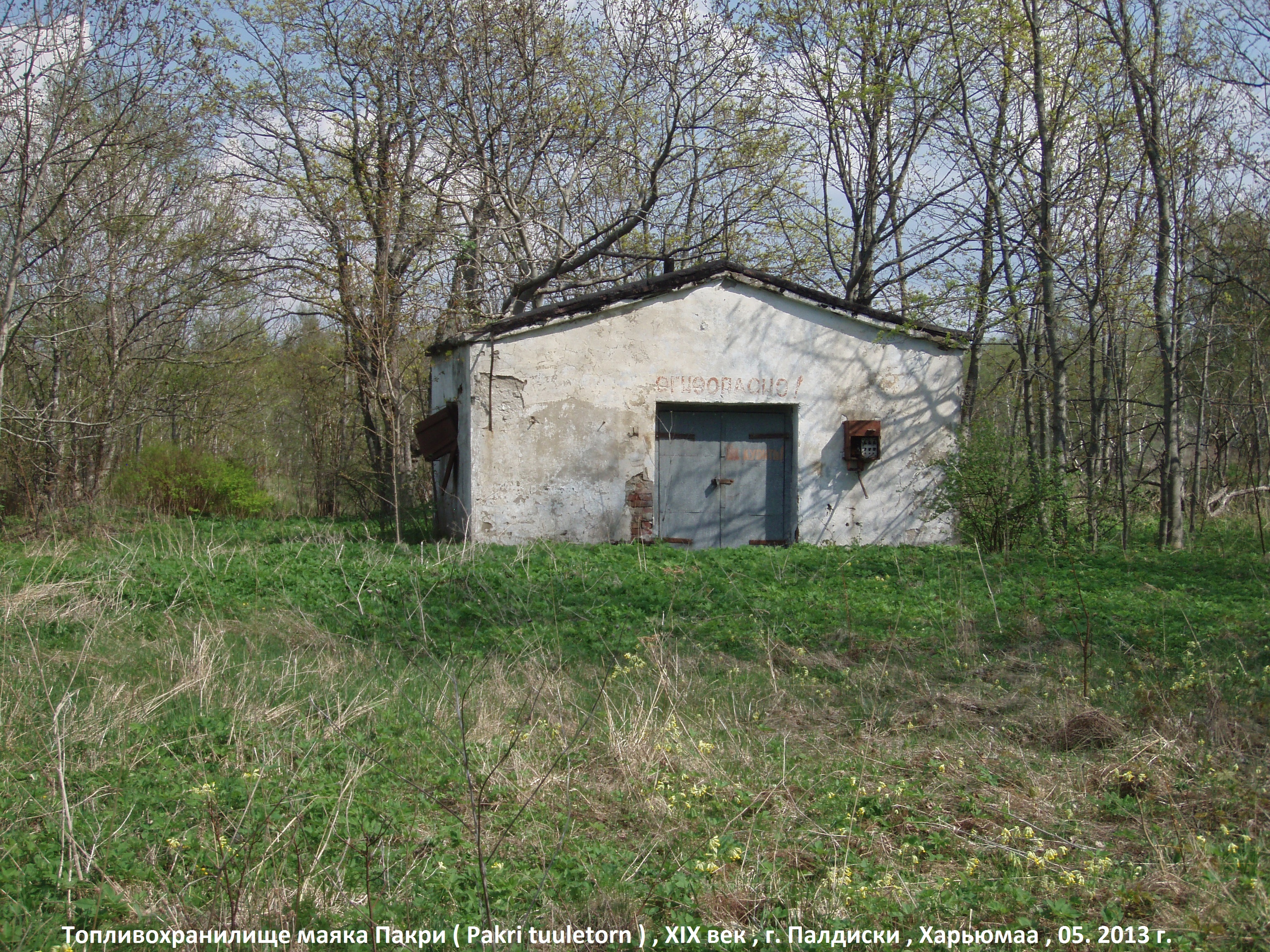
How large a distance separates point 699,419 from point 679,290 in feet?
6.04

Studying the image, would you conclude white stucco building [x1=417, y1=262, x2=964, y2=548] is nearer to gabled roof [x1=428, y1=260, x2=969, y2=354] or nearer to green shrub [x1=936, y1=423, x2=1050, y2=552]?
gabled roof [x1=428, y1=260, x2=969, y2=354]

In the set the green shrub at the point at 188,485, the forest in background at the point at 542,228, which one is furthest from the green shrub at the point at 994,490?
the green shrub at the point at 188,485

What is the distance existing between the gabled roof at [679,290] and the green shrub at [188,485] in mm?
6994

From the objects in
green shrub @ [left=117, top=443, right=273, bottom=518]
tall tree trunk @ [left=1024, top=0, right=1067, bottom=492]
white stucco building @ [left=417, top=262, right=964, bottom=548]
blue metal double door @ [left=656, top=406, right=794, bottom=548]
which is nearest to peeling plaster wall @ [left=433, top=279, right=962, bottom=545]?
white stucco building @ [left=417, top=262, right=964, bottom=548]

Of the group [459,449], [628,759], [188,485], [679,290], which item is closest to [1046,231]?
[679,290]

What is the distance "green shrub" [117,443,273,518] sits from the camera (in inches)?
685

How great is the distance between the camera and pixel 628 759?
14.8ft

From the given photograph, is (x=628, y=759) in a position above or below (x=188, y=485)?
below

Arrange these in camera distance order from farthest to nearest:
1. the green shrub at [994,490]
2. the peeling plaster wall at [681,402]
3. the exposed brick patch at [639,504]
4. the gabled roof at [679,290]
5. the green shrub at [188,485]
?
the green shrub at [188,485] < the exposed brick patch at [639,504] < the peeling plaster wall at [681,402] < the gabled roof at [679,290] < the green shrub at [994,490]

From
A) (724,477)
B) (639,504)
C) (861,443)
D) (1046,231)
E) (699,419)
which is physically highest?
(1046,231)

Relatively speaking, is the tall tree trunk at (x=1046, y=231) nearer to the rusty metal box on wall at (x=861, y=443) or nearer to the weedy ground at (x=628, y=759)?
the rusty metal box on wall at (x=861, y=443)

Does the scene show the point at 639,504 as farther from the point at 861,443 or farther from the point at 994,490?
the point at 994,490

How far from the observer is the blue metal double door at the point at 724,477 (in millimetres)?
12984

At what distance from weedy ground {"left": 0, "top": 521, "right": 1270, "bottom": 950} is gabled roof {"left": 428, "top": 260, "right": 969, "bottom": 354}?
15.4 feet
